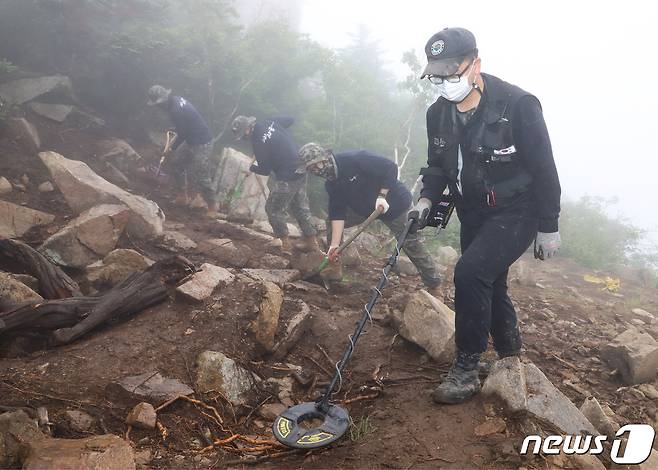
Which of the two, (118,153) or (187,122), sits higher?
(187,122)

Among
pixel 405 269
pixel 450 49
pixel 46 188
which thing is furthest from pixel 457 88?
pixel 46 188

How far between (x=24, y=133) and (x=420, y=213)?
359 inches

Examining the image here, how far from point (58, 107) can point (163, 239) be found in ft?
21.5

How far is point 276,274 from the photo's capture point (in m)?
5.53

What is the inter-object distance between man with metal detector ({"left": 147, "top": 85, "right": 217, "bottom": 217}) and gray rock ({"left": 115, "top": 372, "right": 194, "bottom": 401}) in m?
5.69

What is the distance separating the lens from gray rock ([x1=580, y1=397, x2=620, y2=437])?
8.75 ft

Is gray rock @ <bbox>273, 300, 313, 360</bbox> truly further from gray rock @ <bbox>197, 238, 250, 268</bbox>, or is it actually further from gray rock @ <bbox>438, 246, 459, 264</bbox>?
gray rock @ <bbox>438, 246, 459, 264</bbox>

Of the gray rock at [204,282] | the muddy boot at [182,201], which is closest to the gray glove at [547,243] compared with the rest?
the gray rock at [204,282]

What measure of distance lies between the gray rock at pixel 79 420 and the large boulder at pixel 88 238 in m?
2.87

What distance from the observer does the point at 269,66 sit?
43.6 ft

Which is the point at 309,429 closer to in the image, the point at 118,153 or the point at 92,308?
the point at 92,308

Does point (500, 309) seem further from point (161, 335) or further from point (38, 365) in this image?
point (38, 365)

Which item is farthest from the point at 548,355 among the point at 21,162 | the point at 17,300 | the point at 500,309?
the point at 21,162

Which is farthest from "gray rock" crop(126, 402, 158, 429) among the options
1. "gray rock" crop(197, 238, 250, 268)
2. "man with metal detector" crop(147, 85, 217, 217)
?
"man with metal detector" crop(147, 85, 217, 217)
